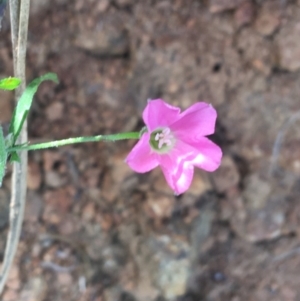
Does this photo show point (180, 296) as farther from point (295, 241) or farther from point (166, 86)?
point (166, 86)

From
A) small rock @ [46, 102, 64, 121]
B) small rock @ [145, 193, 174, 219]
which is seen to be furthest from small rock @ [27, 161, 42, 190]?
small rock @ [145, 193, 174, 219]

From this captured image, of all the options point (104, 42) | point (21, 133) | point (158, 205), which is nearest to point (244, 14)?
point (104, 42)

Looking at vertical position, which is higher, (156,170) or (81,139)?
(81,139)

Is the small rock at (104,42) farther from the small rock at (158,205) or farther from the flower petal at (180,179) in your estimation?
the flower petal at (180,179)

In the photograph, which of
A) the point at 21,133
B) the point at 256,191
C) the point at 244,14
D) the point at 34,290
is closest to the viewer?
the point at 21,133

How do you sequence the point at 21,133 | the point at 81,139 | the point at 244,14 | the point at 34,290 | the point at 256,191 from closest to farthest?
the point at 81,139 → the point at 21,133 → the point at 34,290 → the point at 244,14 → the point at 256,191

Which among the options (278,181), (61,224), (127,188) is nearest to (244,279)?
(278,181)

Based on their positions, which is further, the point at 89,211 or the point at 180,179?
the point at 89,211

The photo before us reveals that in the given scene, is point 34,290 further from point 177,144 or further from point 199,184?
point 177,144

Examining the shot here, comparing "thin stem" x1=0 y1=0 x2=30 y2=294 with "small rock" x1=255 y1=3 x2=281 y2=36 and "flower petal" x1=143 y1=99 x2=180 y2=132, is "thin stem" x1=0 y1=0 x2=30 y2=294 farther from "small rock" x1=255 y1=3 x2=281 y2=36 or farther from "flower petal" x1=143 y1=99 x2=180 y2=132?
"small rock" x1=255 y1=3 x2=281 y2=36
